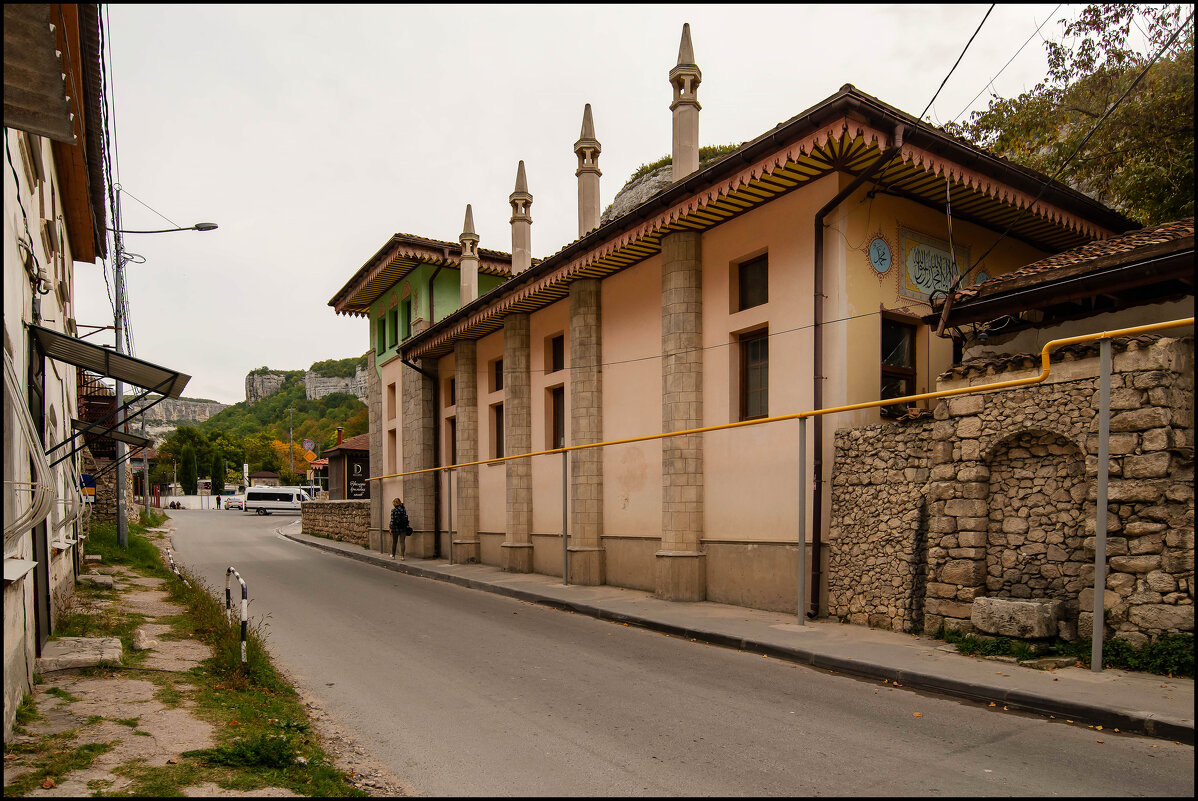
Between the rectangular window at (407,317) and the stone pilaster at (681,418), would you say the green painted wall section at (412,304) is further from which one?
the stone pilaster at (681,418)

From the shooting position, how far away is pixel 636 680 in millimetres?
7883

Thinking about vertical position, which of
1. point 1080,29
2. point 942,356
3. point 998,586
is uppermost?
point 1080,29

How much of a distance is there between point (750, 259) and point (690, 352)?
1866 millimetres

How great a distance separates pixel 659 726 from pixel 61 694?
5.20 m

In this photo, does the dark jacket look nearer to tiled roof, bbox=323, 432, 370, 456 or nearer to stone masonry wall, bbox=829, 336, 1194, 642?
stone masonry wall, bbox=829, 336, 1194, 642

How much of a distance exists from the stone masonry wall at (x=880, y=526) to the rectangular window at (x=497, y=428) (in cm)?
1177

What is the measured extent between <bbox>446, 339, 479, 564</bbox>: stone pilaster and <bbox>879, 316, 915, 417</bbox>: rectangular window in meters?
12.3

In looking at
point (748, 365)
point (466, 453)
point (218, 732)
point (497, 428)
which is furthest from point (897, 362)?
point (466, 453)

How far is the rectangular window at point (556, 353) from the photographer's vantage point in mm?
18078

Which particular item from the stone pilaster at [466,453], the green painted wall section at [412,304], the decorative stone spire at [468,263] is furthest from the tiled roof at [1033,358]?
the green painted wall section at [412,304]

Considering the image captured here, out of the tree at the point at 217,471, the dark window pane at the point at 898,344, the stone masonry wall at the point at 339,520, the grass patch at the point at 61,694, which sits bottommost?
the tree at the point at 217,471

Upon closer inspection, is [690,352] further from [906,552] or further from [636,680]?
[636,680]

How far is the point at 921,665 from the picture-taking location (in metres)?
7.77

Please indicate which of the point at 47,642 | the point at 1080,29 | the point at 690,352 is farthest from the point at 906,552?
the point at 1080,29
